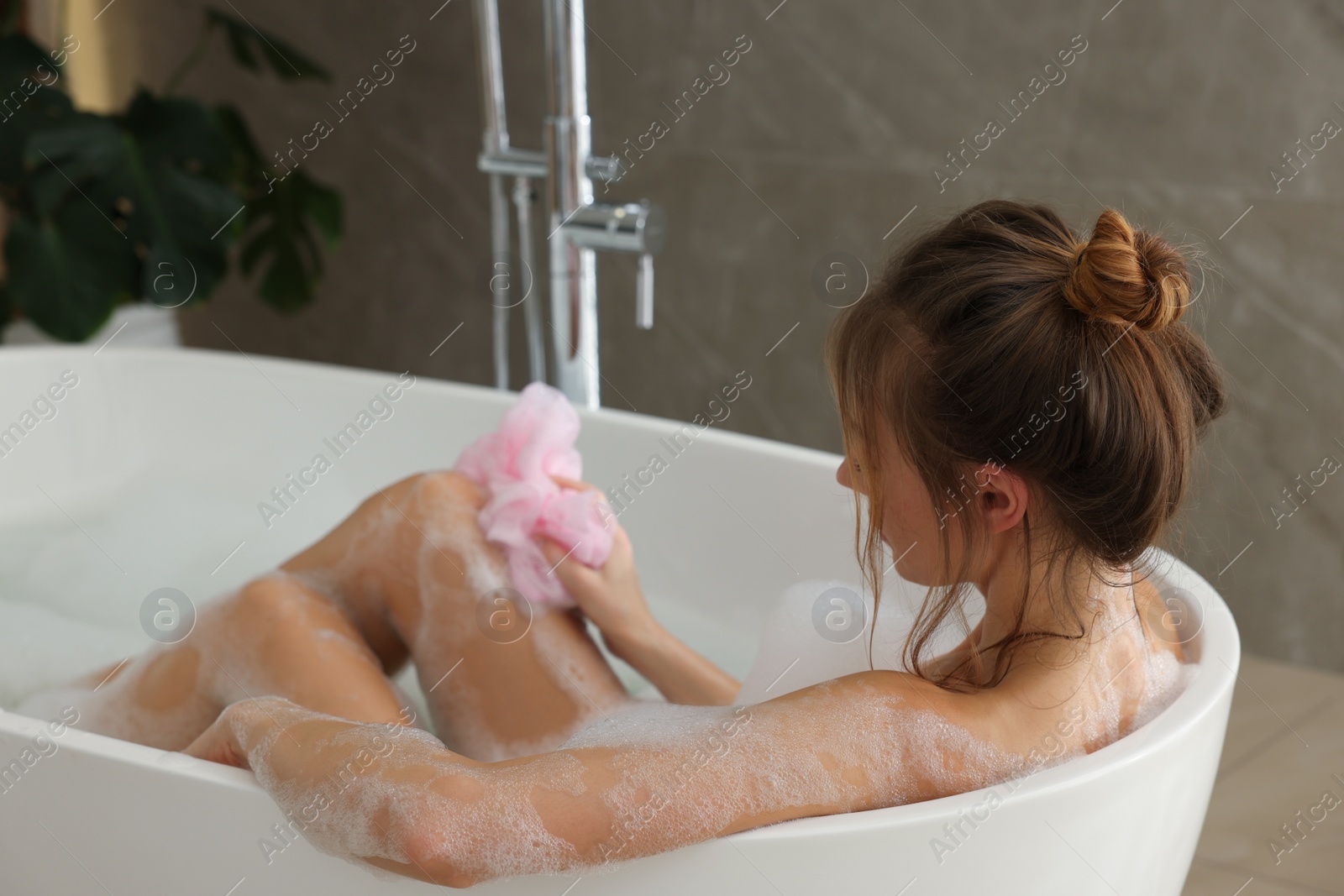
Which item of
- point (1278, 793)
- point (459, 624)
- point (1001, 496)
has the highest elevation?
point (1001, 496)

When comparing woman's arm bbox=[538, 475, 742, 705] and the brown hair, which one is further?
woman's arm bbox=[538, 475, 742, 705]

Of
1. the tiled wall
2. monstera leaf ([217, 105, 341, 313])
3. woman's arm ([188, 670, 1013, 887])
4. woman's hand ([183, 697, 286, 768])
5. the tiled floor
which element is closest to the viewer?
woman's arm ([188, 670, 1013, 887])

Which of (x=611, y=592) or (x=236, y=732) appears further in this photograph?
(x=611, y=592)

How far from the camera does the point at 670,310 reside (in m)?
2.35

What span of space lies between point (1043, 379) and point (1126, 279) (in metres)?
0.07

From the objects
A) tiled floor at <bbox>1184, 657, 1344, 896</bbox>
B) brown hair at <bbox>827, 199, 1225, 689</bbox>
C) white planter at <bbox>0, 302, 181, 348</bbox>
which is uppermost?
brown hair at <bbox>827, 199, 1225, 689</bbox>

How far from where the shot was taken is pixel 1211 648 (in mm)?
905

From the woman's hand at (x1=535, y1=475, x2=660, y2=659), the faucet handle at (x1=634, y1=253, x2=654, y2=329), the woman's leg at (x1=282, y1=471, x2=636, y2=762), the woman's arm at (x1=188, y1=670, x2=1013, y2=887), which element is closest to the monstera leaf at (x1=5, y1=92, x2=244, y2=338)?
the faucet handle at (x1=634, y1=253, x2=654, y2=329)

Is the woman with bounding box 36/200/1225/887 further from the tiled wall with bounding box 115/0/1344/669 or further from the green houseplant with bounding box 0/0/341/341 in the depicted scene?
the green houseplant with bounding box 0/0/341/341

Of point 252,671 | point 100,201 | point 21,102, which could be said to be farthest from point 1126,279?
point 21,102

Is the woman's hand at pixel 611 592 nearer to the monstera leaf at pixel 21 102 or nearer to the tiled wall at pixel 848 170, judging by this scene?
the tiled wall at pixel 848 170

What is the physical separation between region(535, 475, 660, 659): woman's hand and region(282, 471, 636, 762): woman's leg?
26 millimetres

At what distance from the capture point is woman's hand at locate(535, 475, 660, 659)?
3.76ft

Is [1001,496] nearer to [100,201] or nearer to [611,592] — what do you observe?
[611,592]
